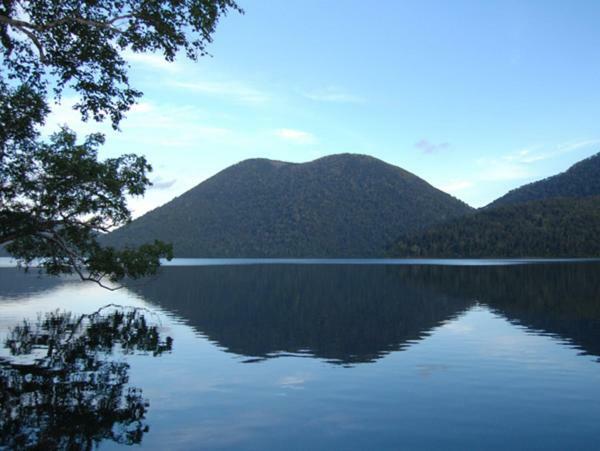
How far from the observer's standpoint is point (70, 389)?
71.2 feet

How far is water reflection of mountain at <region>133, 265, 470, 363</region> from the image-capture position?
119 ft

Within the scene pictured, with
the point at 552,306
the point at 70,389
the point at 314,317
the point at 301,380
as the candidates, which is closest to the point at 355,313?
the point at 314,317

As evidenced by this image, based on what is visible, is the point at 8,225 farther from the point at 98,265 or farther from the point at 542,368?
the point at 542,368

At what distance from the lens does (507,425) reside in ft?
60.5

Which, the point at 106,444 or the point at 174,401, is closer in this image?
the point at 106,444

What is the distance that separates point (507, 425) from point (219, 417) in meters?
9.94

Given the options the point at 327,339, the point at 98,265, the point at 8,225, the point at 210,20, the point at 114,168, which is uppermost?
the point at 210,20

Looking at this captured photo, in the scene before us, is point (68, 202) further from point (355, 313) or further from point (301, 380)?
point (355, 313)

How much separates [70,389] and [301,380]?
10.1 metres

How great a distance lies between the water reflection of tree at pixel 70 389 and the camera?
16.5 meters

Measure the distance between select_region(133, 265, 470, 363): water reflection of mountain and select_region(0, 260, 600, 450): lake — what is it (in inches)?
14.2

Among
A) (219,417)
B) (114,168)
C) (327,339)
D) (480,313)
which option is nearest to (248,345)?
(327,339)

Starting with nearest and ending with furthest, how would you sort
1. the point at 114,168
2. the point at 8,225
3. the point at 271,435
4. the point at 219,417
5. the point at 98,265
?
1. the point at 271,435
2. the point at 219,417
3. the point at 8,225
4. the point at 114,168
5. the point at 98,265

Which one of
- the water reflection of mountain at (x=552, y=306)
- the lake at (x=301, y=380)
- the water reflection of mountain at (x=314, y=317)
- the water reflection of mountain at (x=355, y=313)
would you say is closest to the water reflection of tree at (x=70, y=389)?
the lake at (x=301, y=380)
